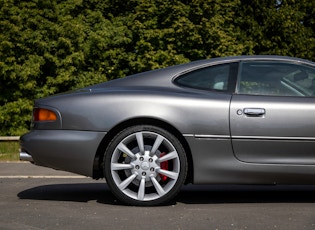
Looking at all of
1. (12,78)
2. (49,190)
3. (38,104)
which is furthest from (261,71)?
(12,78)

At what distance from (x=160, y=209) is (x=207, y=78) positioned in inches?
49.1

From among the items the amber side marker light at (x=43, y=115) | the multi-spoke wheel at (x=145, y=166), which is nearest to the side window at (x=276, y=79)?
the multi-spoke wheel at (x=145, y=166)

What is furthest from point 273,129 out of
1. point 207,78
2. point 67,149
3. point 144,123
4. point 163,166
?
point 67,149

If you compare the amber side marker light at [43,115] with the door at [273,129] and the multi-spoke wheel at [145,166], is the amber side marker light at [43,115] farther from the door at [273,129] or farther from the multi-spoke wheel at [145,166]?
the door at [273,129]

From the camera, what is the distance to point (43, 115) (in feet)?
21.3

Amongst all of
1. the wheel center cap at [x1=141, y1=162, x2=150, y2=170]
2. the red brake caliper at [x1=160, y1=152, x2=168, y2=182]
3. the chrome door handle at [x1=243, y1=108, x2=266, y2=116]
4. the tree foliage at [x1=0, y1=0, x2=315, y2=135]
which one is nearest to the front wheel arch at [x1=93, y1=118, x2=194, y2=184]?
the red brake caliper at [x1=160, y1=152, x2=168, y2=182]

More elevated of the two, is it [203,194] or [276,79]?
[276,79]

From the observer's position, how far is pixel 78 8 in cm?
4059

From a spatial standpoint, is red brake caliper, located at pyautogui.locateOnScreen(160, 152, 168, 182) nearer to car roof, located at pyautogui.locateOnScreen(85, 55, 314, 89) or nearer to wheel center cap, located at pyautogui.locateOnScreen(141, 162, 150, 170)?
wheel center cap, located at pyautogui.locateOnScreen(141, 162, 150, 170)

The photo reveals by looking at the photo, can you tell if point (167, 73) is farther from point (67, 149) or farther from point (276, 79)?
point (67, 149)

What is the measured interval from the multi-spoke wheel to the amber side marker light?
0.58 m

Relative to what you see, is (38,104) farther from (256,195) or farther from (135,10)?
(135,10)

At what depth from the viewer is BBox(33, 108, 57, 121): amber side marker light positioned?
6426 mm

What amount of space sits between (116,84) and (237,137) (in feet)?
3.96
